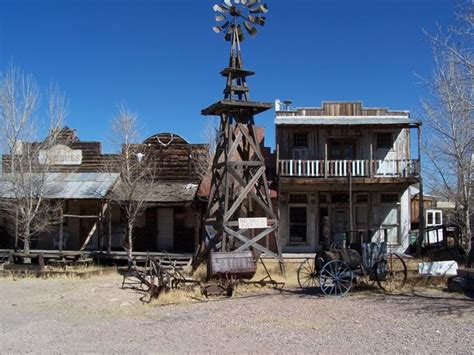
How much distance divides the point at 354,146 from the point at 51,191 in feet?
44.6

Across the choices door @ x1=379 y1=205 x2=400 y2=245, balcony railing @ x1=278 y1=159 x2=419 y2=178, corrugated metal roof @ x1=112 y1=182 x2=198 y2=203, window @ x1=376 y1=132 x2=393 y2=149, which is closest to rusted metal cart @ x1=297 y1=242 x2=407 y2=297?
balcony railing @ x1=278 y1=159 x2=419 y2=178

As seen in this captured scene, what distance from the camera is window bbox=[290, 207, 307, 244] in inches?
995

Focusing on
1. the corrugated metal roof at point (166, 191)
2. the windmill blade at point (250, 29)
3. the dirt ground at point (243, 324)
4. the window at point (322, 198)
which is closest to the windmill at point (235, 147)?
the windmill blade at point (250, 29)

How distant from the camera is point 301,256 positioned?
2247 cm

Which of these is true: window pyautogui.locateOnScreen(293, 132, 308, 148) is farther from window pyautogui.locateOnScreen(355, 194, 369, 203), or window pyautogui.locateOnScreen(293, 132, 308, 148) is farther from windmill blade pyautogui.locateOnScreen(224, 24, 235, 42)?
windmill blade pyautogui.locateOnScreen(224, 24, 235, 42)

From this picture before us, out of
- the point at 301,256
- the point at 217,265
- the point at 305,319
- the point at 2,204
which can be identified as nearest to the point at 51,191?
the point at 2,204

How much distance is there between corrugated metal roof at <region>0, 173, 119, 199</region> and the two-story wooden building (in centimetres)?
765

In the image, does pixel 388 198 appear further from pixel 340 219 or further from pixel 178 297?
pixel 178 297

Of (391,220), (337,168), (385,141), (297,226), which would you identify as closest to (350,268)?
(337,168)

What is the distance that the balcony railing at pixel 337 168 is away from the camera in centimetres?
2356

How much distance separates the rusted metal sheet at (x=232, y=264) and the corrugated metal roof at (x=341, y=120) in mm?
11246

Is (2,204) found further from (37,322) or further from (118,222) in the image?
(37,322)

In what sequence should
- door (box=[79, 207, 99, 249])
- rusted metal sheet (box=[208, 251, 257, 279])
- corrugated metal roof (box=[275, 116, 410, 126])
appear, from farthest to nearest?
door (box=[79, 207, 99, 249])
corrugated metal roof (box=[275, 116, 410, 126])
rusted metal sheet (box=[208, 251, 257, 279])

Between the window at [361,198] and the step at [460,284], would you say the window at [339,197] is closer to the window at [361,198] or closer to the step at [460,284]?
the window at [361,198]
